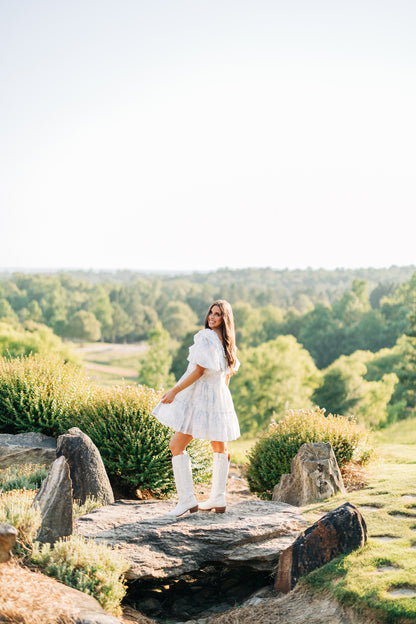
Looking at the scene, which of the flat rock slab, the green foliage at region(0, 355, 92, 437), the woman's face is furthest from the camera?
the green foliage at region(0, 355, 92, 437)

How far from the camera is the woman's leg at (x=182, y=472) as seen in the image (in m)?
6.41

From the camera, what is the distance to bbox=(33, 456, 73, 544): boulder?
5.60m

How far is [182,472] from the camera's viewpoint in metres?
6.45

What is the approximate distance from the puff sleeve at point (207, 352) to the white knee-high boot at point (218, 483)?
112 centimetres

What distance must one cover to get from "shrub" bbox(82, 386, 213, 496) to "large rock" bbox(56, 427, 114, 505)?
1213mm

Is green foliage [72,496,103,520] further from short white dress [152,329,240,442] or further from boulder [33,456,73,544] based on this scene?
short white dress [152,329,240,442]

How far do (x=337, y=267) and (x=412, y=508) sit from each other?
140 m

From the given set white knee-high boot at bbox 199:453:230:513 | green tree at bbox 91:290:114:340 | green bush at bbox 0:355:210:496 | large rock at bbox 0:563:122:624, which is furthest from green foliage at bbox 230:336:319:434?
green tree at bbox 91:290:114:340

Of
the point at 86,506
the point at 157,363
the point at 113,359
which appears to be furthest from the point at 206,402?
the point at 113,359

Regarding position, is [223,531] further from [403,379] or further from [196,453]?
[403,379]

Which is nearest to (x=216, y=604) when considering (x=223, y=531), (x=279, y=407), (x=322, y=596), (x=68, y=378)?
(x=223, y=531)

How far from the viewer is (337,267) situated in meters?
143

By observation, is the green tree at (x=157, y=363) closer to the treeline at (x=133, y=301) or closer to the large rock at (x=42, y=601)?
the treeline at (x=133, y=301)

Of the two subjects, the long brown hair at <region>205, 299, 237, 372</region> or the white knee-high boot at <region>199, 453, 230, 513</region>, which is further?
the white knee-high boot at <region>199, 453, 230, 513</region>
